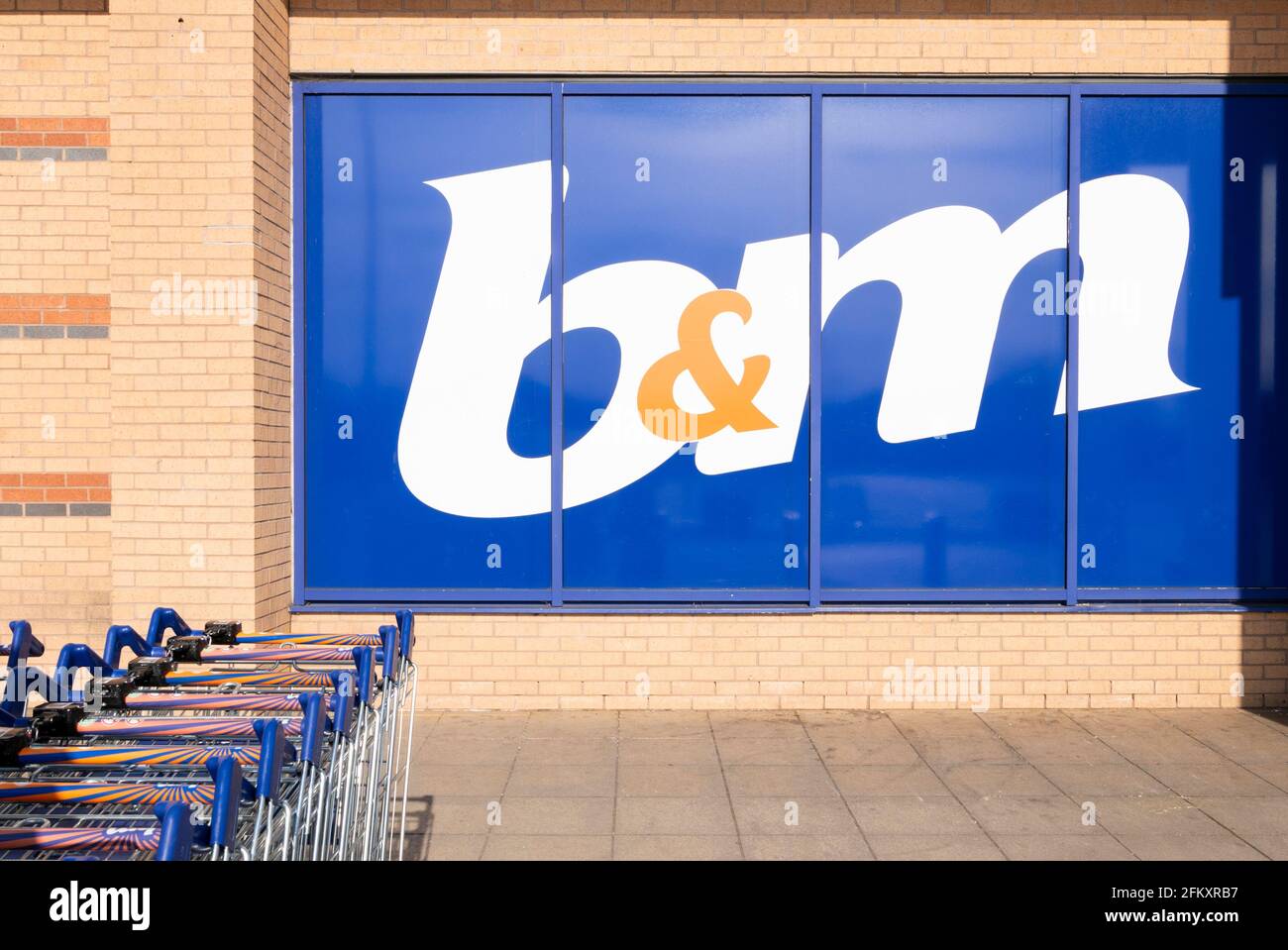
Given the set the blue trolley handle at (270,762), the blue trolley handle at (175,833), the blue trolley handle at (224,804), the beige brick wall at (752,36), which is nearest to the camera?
the blue trolley handle at (175,833)

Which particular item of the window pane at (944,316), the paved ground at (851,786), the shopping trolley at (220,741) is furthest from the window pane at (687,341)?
the shopping trolley at (220,741)

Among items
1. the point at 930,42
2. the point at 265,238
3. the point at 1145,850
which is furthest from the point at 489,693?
the point at 930,42

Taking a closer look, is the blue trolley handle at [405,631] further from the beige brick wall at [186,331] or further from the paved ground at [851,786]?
the beige brick wall at [186,331]

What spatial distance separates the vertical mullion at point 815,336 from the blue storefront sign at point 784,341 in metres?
0.02

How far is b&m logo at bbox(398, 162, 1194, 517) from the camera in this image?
24.0 ft

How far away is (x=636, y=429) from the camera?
7316 millimetres

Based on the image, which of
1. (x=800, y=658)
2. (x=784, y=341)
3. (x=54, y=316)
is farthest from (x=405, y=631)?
(x=54, y=316)

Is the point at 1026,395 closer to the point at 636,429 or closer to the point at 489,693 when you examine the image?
the point at 636,429

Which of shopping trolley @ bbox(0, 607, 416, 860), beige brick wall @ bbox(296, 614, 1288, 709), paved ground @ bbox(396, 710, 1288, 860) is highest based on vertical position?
shopping trolley @ bbox(0, 607, 416, 860)

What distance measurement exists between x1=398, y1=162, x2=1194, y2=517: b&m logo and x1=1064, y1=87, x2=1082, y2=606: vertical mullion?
8 centimetres

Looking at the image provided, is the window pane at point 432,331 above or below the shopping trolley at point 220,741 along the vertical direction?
above

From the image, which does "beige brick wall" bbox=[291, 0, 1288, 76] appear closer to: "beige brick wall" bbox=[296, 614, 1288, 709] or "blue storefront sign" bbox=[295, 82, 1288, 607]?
"blue storefront sign" bbox=[295, 82, 1288, 607]

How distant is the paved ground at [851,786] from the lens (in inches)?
196

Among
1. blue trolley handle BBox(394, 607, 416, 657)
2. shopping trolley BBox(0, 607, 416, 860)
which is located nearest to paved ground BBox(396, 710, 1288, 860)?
blue trolley handle BBox(394, 607, 416, 657)
